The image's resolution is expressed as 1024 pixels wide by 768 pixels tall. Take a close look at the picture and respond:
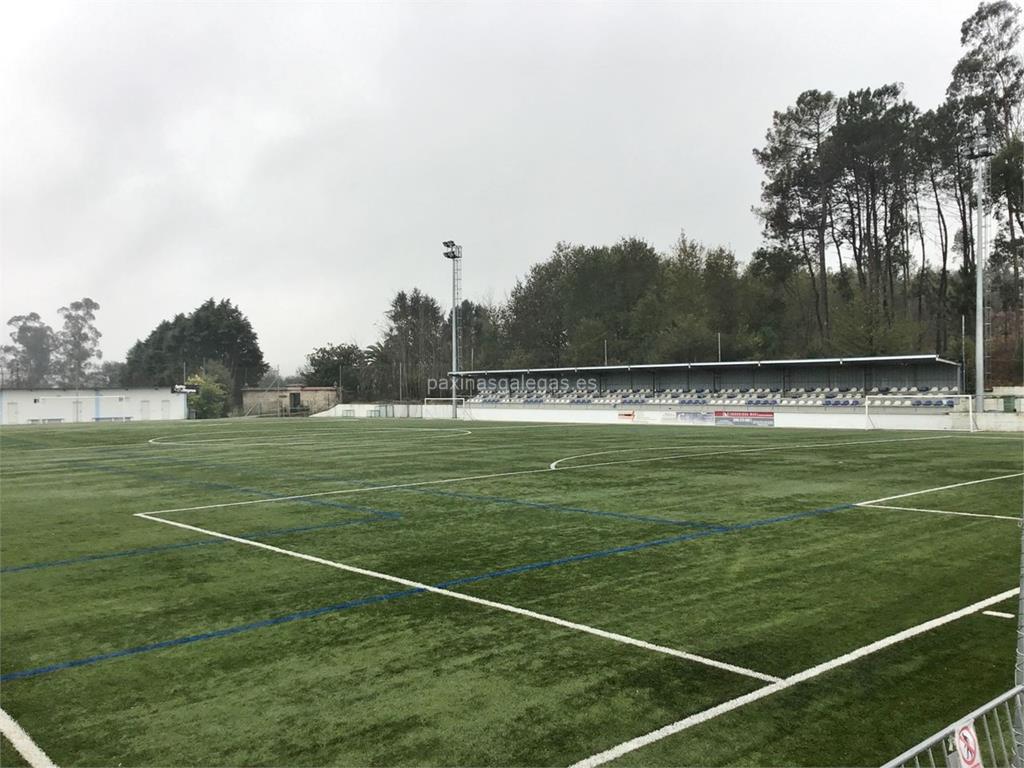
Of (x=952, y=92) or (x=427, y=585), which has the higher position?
(x=952, y=92)

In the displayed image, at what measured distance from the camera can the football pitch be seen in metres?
3.87

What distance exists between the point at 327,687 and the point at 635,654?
2019 mm

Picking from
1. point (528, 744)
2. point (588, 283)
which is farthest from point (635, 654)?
point (588, 283)

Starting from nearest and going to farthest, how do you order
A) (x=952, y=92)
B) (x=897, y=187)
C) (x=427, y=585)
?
1. (x=427, y=585)
2. (x=952, y=92)
3. (x=897, y=187)

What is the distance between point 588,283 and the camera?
7419cm

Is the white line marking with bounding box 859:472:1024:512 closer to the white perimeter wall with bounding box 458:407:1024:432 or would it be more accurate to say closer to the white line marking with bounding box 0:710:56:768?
the white line marking with bounding box 0:710:56:768

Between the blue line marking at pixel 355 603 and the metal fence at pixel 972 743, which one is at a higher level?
the metal fence at pixel 972 743

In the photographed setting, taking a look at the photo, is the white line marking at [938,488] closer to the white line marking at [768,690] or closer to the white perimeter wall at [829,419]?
the white line marking at [768,690]

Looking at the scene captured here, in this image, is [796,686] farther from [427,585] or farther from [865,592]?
[427,585]

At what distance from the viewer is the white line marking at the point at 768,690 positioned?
3645 mm

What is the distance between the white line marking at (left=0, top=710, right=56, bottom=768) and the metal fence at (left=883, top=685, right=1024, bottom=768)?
12.6 feet

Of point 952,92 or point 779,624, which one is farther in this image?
point 952,92

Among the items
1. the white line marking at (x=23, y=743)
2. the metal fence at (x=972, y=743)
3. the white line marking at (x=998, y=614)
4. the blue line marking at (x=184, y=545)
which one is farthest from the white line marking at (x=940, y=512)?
the white line marking at (x=23, y=743)

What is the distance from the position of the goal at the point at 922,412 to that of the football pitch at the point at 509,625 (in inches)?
848
